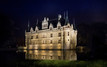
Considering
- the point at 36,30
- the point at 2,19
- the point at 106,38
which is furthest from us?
the point at 36,30

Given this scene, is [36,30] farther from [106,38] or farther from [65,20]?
[106,38]

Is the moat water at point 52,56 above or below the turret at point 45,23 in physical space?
below

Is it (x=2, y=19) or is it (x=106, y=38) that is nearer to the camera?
(x=2, y=19)

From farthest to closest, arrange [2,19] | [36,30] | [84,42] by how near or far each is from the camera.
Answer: [36,30]
[84,42]
[2,19]

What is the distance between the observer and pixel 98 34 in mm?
57469

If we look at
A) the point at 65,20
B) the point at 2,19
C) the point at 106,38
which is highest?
the point at 65,20

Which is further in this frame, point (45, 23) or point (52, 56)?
point (45, 23)

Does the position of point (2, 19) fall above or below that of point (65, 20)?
below

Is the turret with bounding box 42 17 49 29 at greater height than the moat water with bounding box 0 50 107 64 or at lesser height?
greater

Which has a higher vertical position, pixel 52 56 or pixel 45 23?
pixel 45 23

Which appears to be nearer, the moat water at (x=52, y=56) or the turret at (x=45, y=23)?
the moat water at (x=52, y=56)

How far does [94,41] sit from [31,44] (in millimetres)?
33107

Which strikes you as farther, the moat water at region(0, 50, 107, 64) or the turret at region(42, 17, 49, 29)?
the turret at region(42, 17, 49, 29)

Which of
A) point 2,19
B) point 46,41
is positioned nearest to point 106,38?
→ point 46,41
